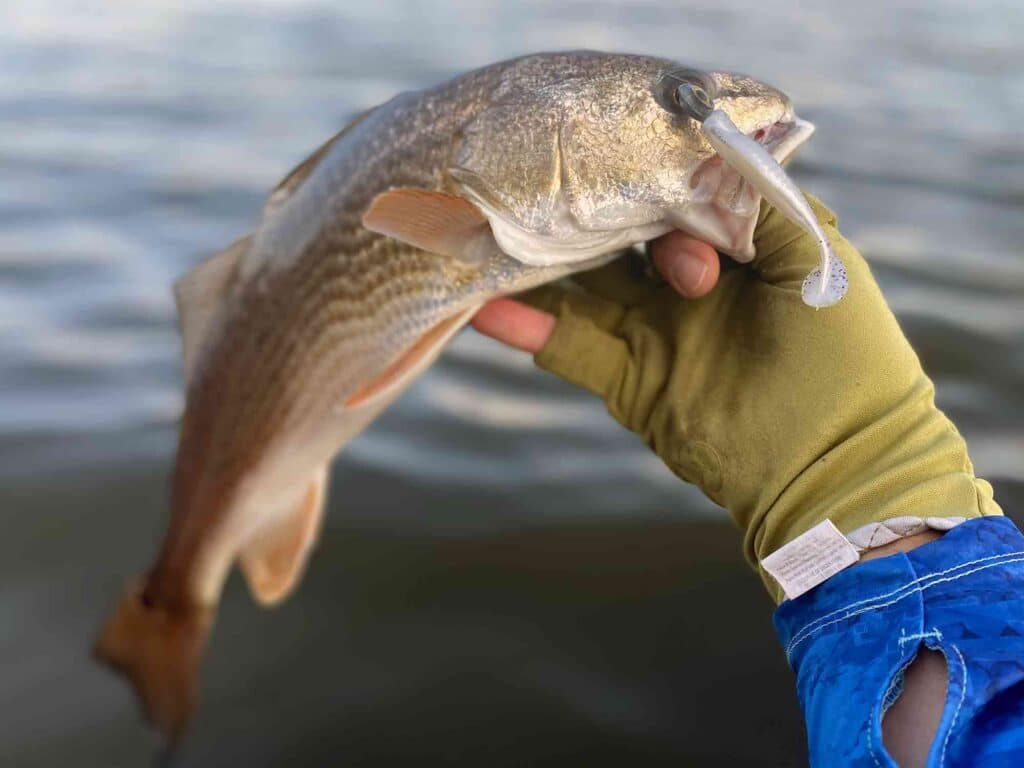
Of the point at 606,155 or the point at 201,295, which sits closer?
the point at 606,155

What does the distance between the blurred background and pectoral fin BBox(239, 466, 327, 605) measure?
40 centimetres

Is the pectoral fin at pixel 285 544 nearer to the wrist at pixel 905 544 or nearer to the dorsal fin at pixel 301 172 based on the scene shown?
the dorsal fin at pixel 301 172

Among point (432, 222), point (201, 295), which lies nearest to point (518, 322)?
point (432, 222)

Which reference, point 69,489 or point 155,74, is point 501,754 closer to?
point 69,489

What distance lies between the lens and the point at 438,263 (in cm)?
180

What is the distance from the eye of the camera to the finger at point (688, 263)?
1.69 meters

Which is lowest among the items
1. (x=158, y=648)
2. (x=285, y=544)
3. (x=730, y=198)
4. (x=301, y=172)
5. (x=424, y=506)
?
(x=424, y=506)

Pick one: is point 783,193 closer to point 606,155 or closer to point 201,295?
point 606,155

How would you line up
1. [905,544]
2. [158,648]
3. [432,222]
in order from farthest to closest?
[158,648]
[432,222]
[905,544]

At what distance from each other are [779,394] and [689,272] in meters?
0.28

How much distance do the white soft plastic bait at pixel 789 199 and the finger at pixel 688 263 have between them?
260mm

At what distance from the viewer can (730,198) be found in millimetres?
1604

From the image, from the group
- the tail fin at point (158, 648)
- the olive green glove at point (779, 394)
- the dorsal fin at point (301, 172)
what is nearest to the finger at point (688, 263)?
the olive green glove at point (779, 394)

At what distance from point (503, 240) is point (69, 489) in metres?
1.83
